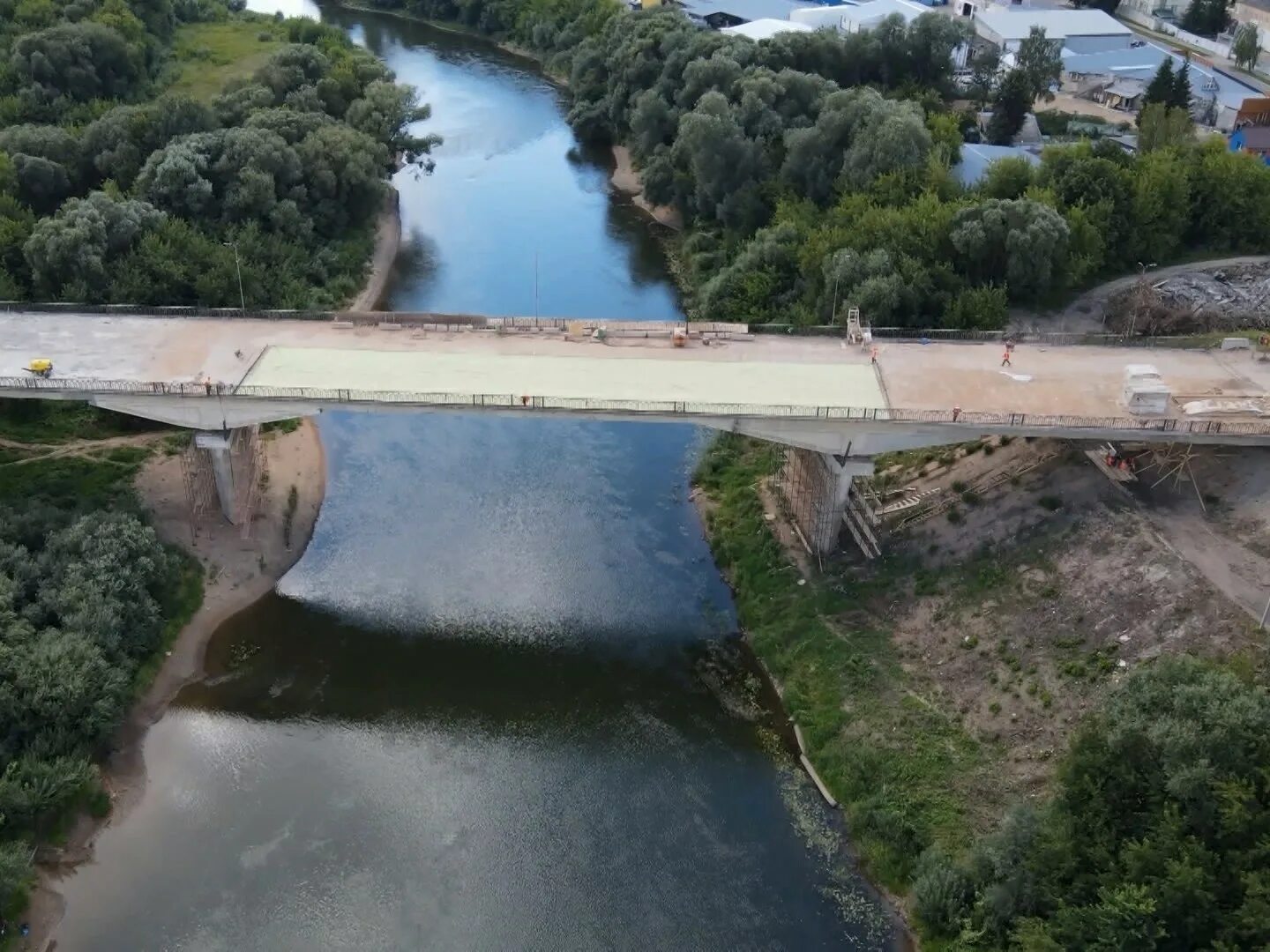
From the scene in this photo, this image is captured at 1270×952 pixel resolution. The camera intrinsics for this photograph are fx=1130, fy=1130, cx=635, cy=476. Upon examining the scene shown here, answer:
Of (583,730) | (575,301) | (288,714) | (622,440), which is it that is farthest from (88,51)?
(583,730)

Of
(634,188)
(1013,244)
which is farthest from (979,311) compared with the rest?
(634,188)

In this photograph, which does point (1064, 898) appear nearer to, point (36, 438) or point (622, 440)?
point (622, 440)

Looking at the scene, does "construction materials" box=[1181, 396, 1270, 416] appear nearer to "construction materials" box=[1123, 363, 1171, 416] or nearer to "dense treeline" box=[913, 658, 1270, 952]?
"construction materials" box=[1123, 363, 1171, 416]

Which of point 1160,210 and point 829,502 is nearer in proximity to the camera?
point 829,502

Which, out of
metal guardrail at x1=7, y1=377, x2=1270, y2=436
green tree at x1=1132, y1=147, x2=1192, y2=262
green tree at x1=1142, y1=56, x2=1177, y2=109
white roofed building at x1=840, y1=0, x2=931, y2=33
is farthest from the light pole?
green tree at x1=1142, y1=56, x2=1177, y2=109

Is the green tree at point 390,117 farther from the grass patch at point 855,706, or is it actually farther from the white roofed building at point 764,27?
the grass patch at point 855,706

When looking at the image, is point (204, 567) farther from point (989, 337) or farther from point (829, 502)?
point (989, 337)
